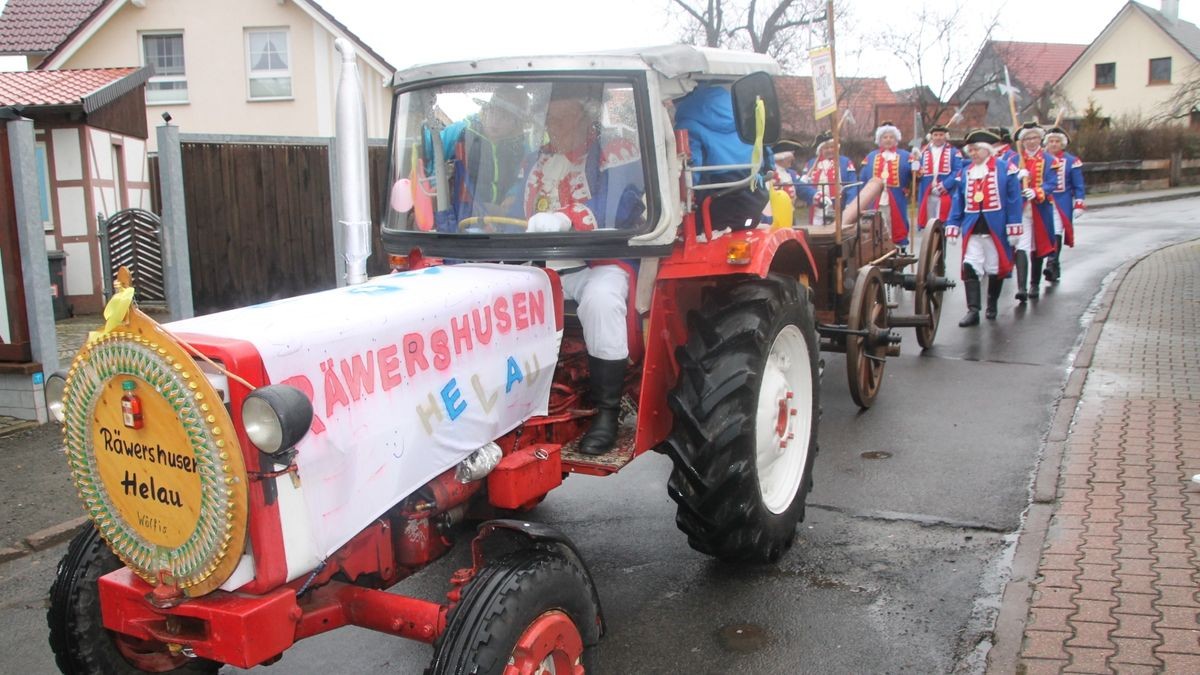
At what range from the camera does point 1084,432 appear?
6.70 m

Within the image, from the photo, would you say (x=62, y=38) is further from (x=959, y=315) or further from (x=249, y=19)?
(x=959, y=315)

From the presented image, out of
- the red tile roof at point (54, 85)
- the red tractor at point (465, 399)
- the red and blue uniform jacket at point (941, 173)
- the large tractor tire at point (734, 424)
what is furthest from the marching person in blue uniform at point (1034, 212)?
the red tile roof at point (54, 85)

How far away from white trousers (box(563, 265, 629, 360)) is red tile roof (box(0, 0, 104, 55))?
74.3ft

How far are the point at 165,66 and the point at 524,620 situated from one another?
2416cm

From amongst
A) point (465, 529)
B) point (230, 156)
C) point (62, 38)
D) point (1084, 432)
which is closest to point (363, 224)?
point (465, 529)

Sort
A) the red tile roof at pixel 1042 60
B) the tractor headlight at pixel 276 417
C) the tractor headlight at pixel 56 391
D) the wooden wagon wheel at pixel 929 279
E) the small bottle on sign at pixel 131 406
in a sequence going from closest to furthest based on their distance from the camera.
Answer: the tractor headlight at pixel 276 417, the small bottle on sign at pixel 131 406, the tractor headlight at pixel 56 391, the wooden wagon wheel at pixel 929 279, the red tile roof at pixel 1042 60

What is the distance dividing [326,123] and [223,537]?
22265mm

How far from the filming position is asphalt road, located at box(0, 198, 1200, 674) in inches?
161

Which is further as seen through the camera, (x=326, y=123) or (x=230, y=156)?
(x=326, y=123)

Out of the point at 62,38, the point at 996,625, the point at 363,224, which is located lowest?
the point at 996,625

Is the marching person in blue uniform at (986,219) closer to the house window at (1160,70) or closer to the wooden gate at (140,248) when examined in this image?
the wooden gate at (140,248)

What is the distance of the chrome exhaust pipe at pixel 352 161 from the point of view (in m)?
5.96

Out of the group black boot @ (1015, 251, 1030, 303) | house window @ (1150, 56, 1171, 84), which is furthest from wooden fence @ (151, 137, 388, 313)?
house window @ (1150, 56, 1171, 84)

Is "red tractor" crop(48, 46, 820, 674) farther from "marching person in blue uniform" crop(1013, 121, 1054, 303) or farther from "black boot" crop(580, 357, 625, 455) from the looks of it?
"marching person in blue uniform" crop(1013, 121, 1054, 303)
